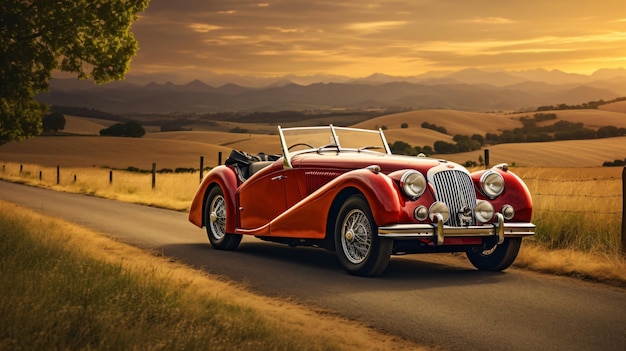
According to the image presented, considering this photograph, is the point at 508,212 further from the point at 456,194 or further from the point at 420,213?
the point at 420,213

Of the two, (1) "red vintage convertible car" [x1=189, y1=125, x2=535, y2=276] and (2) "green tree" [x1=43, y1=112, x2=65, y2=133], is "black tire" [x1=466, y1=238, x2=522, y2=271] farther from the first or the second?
(2) "green tree" [x1=43, y1=112, x2=65, y2=133]

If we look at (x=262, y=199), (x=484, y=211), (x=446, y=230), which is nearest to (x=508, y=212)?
(x=484, y=211)

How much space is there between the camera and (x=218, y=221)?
13.7 m

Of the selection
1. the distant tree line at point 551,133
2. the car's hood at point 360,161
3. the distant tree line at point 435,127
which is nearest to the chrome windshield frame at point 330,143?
the car's hood at point 360,161

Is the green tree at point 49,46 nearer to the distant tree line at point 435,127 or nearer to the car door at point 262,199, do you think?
the car door at point 262,199

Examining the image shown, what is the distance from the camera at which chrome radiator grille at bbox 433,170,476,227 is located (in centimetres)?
1041

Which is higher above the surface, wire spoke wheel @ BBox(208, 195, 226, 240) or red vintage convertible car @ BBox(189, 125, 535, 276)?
red vintage convertible car @ BBox(189, 125, 535, 276)

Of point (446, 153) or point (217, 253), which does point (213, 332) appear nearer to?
point (217, 253)

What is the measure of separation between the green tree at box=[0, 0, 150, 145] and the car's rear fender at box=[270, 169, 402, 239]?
10.2m

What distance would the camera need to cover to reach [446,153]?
3538 inches

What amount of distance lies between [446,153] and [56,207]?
69760 mm

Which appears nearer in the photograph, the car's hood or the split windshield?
the car's hood

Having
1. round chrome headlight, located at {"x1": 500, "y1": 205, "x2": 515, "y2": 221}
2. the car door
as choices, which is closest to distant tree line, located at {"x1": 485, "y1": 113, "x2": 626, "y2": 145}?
the car door

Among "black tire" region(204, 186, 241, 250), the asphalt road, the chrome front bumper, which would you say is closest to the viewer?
the asphalt road
